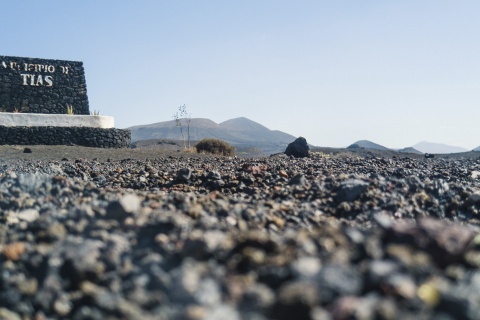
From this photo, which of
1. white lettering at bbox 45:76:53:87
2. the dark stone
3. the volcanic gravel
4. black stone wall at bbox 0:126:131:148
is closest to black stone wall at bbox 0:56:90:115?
white lettering at bbox 45:76:53:87

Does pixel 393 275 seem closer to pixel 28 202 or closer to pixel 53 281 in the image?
pixel 53 281

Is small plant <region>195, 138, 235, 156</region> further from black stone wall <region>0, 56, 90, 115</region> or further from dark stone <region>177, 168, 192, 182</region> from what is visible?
dark stone <region>177, 168, 192, 182</region>

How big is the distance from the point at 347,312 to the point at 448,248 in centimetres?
71

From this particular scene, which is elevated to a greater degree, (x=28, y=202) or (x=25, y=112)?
(x=25, y=112)

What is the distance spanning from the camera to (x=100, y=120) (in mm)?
20172

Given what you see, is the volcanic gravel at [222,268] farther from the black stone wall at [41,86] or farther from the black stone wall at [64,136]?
the black stone wall at [41,86]

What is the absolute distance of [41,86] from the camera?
68.3 ft

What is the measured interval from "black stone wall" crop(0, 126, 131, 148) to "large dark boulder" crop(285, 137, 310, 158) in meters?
7.63

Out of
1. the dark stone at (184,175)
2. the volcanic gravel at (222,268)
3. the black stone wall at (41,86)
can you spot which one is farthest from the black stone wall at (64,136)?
the volcanic gravel at (222,268)

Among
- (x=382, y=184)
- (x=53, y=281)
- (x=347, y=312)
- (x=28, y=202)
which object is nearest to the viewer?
(x=347, y=312)

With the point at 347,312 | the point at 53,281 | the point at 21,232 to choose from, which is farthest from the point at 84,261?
the point at 347,312

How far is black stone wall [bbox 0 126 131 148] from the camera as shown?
709 inches

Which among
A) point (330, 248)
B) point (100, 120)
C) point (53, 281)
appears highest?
point (100, 120)

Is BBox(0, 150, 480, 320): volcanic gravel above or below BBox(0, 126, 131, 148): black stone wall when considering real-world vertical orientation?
below
